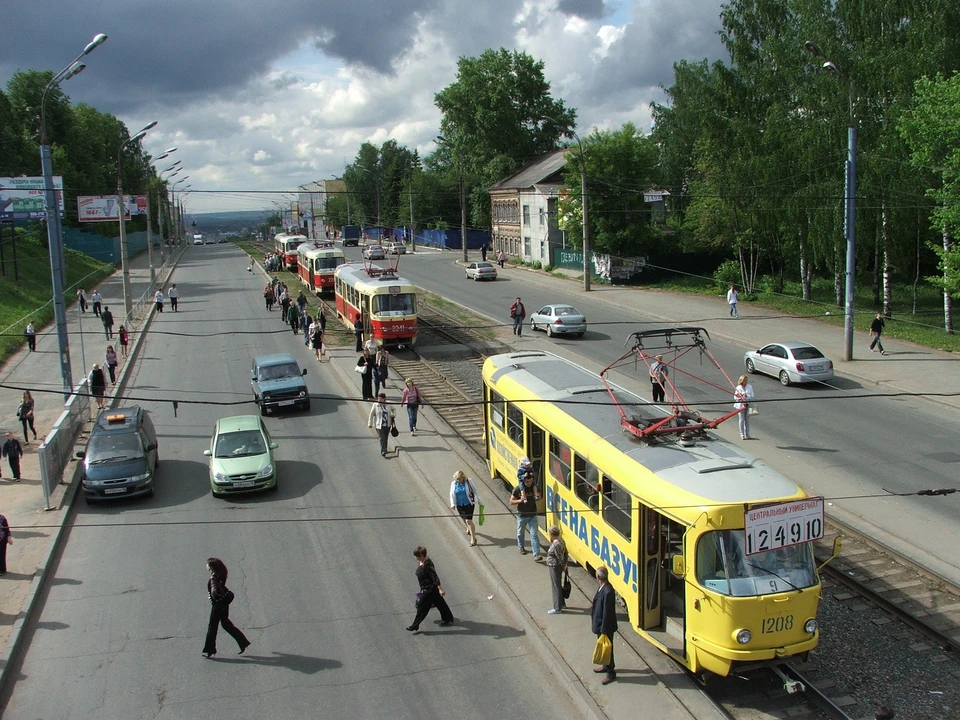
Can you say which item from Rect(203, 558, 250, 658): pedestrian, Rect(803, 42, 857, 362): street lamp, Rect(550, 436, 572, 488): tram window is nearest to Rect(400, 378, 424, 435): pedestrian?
Rect(550, 436, 572, 488): tram window

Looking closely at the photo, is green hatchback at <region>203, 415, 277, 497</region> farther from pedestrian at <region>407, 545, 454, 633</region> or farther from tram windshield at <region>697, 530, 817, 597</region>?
tram windshield at <region>697, 530, 817, 597</region>

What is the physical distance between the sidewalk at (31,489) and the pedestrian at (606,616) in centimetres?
783

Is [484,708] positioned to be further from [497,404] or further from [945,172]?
[945,172]

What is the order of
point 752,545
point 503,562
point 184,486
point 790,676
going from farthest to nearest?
point 184,486 < point 503,562 < point 790,676 < point 752,545

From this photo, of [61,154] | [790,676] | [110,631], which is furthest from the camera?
[61,154]

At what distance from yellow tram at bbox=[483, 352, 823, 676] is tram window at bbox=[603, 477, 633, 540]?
14 millimetres

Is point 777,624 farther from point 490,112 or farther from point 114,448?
point 490,112

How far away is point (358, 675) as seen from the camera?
10.8 metres

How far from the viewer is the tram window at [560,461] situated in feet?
42.7

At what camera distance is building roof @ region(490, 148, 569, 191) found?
215 feet

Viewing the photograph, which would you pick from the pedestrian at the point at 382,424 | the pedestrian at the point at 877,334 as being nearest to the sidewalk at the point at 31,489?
the pedestrian at the point at 382,424

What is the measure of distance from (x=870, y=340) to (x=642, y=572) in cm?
2493

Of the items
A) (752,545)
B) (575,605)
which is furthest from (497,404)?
(752,545)

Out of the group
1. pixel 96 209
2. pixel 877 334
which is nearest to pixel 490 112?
pixel 96 209
